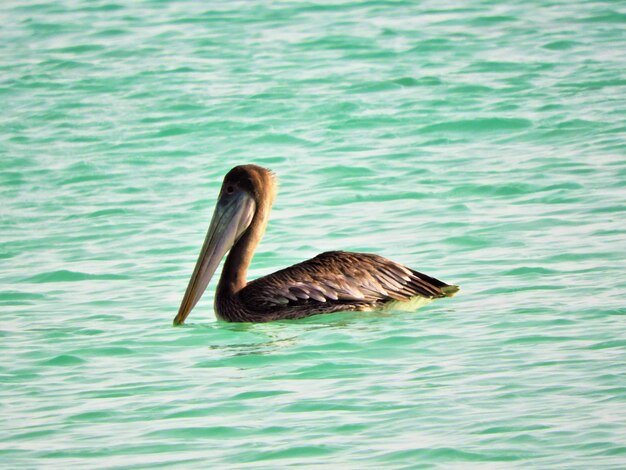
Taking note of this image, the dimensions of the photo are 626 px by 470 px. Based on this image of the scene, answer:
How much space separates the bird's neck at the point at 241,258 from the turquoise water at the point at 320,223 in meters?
0.25

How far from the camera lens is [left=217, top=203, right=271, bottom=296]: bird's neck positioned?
8.41 m

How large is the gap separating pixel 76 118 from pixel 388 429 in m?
8.72

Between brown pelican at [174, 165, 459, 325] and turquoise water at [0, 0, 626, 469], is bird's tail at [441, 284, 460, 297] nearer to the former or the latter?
brown pelican at [174, 165, 459, 325]

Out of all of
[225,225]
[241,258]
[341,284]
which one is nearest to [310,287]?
[341,284]

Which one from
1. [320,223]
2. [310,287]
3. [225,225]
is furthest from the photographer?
[320,223]

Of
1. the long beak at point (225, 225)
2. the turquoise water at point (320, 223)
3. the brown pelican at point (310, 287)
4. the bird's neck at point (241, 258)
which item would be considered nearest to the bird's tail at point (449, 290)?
the brown pelican at point (310, 287)

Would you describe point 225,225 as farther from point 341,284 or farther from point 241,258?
point 341,284

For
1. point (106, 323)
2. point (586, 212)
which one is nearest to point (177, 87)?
point (586, 212)

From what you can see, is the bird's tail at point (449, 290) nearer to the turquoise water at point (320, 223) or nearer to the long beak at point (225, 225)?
the turquoise water at point (320, 223)

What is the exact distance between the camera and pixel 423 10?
1781cm

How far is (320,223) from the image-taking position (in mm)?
10375

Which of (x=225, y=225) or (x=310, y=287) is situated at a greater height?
(x=225, y=225)

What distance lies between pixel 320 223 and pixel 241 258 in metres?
1.85

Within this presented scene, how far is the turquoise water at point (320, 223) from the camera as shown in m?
5.89
